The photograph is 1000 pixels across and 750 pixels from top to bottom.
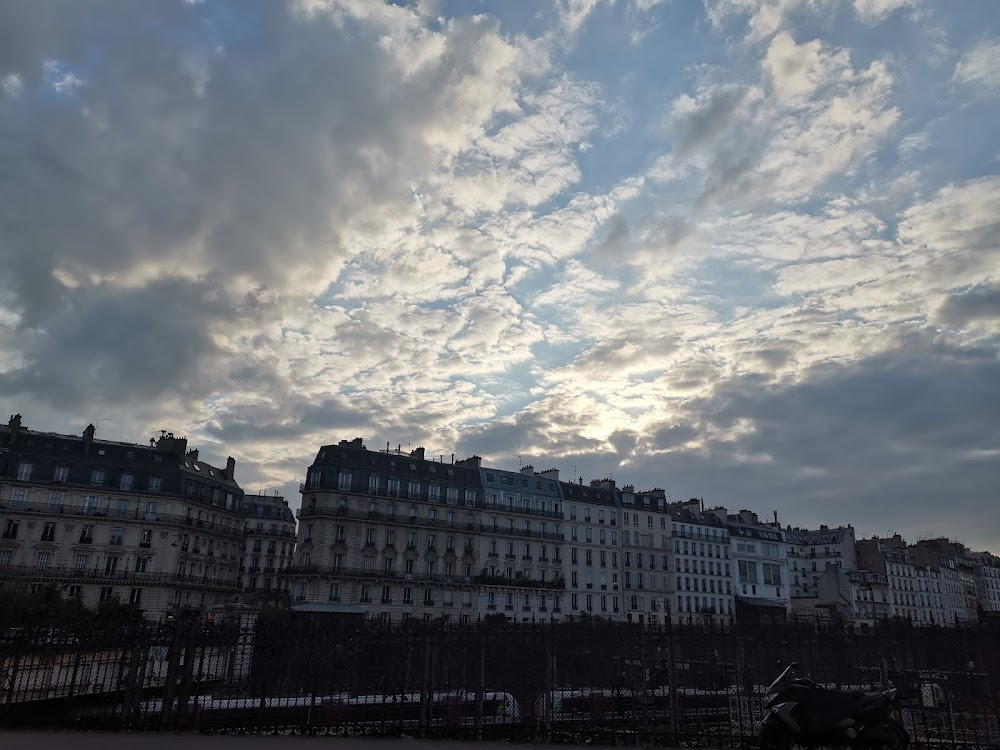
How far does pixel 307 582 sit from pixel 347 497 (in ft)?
24.6

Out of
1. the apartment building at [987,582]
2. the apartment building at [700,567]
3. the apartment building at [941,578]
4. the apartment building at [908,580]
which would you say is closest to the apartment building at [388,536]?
the apartment building at [700,567]

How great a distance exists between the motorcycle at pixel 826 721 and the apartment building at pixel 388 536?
43311 millimetres

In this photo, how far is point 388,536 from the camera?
204 feet

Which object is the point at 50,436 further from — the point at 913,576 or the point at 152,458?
the point at 913,576

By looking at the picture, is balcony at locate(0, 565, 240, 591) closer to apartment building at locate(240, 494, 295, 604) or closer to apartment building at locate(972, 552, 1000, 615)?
apartment building at locate(240, 494, 295, 604)

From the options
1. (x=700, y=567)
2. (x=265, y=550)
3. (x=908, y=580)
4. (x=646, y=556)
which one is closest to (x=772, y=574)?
(x=700, y=567)

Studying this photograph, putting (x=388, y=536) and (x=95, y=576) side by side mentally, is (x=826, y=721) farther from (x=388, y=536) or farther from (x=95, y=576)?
(x=95, y=576)

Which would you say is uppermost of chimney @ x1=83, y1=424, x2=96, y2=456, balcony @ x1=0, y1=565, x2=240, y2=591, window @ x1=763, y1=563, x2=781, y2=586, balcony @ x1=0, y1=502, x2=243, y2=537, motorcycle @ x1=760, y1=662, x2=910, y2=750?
chimney @ x1=83, y1=424, x2=96, y2=456

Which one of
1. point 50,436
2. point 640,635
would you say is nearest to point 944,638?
point 640,635

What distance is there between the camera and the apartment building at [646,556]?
246ft

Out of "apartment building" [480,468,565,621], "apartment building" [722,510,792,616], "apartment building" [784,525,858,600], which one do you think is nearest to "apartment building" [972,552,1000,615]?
"apartment building" [784,525,858,600]

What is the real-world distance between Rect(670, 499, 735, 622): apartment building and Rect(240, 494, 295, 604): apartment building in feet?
141

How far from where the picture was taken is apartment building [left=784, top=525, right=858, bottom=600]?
314 ft

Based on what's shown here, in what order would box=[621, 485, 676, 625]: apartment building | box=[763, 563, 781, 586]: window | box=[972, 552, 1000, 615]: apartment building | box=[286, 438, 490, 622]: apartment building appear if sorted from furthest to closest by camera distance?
Answer: 1. box=[972, 552, 1000, 615]: apartment building
2. box=[763, 563, 781, 586]: window
3. box=[621, 485, 676, 625]: apartment building
4. box=[286, 438, 490, 622]: apartment building
